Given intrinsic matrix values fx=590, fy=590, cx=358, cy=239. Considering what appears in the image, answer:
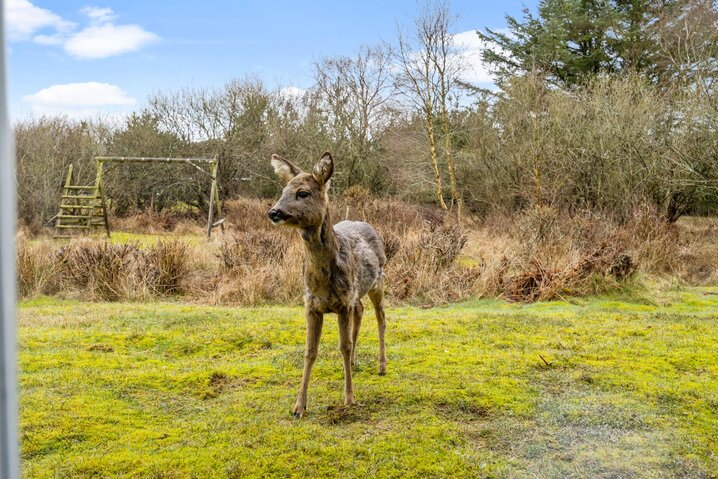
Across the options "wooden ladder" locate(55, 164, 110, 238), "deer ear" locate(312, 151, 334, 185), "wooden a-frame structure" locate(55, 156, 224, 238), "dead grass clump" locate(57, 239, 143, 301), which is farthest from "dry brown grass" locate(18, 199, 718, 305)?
"wooden ladder" locate(55, 164, 110, 238)

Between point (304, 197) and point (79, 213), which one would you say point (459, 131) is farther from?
point (304, 197)

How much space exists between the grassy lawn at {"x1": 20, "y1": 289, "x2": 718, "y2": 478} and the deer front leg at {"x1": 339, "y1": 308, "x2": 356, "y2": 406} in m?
0.12

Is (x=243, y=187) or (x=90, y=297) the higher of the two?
(x=243, y=187)

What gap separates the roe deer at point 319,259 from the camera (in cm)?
367

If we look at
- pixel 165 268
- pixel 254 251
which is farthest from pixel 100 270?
pixel 254 251

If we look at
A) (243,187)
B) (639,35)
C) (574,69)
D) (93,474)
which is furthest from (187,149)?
(93,474)

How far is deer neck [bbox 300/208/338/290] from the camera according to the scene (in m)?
3.90

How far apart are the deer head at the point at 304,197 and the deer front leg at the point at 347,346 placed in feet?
2.30

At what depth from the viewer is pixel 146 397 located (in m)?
4.34

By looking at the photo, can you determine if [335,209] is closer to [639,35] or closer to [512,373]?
[512,373]

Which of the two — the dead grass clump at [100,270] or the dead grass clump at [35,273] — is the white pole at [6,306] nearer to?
the dead grass clump at [100,270]

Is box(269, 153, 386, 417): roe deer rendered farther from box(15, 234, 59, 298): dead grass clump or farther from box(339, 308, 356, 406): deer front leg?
box(15, 234, 59, 298): dead grass clump

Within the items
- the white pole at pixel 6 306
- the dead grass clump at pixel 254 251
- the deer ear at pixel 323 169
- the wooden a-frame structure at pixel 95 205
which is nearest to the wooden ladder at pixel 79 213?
the wooden a-frame structure at pixel 95 205

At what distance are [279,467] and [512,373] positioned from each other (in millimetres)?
2441
